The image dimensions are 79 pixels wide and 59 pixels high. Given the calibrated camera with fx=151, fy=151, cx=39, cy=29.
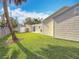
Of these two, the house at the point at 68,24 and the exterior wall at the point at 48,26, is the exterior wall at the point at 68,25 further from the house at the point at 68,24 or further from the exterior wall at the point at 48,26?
the exterior wall at the point at 48,26

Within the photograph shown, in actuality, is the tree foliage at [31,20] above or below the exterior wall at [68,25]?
above

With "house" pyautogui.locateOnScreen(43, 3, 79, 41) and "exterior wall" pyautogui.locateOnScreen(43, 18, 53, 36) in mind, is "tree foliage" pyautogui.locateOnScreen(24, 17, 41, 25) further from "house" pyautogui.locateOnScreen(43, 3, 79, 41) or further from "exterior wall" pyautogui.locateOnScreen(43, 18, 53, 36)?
"house" pyautogui.locateOnScreen(43, 3, 79, 41)

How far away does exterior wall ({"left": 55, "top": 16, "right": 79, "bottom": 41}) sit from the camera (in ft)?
54.6

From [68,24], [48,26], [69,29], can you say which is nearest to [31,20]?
[48,26]

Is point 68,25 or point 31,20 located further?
point 31,20

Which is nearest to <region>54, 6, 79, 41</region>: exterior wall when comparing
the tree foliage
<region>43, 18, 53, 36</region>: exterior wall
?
<region>43, 18, 53, 36</region>: exterior wall

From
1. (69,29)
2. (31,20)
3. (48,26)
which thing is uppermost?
(31,20)

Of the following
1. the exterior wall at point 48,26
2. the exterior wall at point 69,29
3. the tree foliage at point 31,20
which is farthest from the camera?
the tree foliage at point 31,20

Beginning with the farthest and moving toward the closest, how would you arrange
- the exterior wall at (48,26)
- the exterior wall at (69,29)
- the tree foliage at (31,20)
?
the tree foliage at (31,20)
the exterior wall at (48,26)
the exterior wall at (69,29)

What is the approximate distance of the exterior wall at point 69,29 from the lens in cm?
1664

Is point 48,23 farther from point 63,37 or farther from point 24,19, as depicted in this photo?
point 24,19

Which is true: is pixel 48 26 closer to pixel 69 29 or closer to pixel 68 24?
pixel 68 24

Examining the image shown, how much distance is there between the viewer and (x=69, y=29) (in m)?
17.0

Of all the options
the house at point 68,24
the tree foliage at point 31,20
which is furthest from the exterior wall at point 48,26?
the tree foliage at point 31,20
